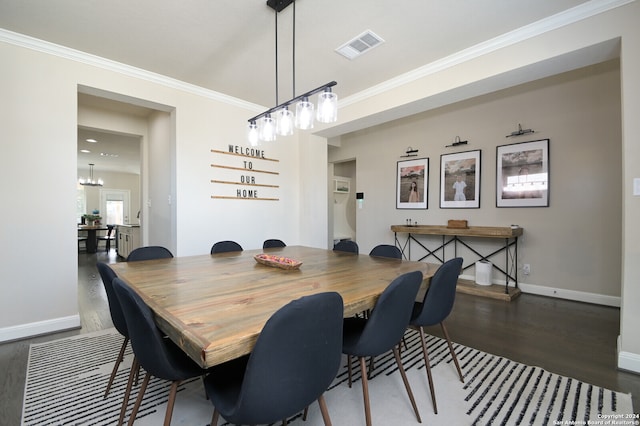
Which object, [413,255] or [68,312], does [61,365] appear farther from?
[413,255]

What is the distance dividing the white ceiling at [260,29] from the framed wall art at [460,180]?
2102 millimetres

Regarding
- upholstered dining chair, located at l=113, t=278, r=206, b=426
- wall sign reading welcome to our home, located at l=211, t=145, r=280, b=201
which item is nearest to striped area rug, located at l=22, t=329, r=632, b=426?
upholstered dining chair, located at l=113, t=278, r=206, b=426

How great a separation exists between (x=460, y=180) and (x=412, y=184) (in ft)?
2.73

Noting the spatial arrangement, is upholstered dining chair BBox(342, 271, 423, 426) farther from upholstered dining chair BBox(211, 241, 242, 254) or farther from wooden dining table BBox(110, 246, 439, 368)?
upholstered dining chair BBox(211, 241, 242, 254)

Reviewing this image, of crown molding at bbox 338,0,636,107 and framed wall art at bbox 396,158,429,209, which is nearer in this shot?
crown molding at bbox 338,0,636,107

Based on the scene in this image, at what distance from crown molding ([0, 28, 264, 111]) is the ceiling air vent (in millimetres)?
1843

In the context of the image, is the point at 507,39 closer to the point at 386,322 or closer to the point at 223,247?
the point at 386,322

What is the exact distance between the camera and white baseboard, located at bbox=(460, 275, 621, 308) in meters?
3.41

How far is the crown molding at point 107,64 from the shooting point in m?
2.57

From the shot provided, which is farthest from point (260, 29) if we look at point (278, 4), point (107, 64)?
point (107, 64)

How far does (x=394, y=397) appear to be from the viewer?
5.80 feet

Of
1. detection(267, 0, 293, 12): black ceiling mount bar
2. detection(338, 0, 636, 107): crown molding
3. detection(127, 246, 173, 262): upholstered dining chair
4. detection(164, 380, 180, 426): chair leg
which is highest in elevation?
detection(267, 0, 293, 12): black ceiling mount bar

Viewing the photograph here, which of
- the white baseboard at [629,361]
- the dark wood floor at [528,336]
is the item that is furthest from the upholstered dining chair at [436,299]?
the white baseboard at [629,361]

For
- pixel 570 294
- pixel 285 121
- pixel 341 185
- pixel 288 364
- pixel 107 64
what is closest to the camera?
pixel 288 364
